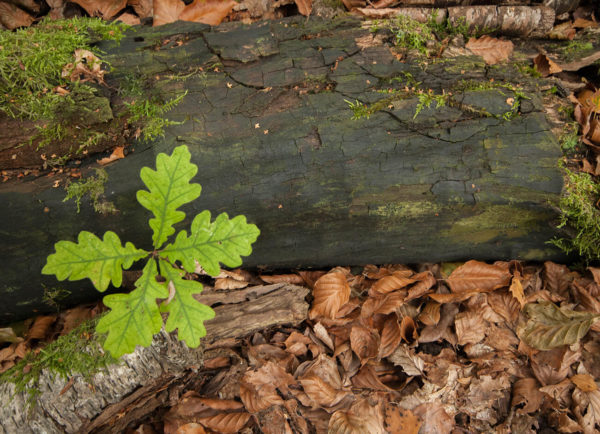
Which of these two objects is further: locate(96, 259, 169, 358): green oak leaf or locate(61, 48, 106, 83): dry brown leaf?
locate(61, 48, 106, 83): dry brown leaf

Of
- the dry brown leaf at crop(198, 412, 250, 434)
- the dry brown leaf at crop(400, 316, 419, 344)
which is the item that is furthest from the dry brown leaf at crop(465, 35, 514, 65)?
the dry brown leaf at crop(198, 412, 250, 434)

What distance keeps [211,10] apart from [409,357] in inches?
126

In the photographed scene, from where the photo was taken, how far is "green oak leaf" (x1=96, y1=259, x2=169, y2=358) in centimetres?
178

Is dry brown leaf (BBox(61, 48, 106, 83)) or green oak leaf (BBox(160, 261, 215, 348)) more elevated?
dry brown leaf (BBox(61, 48, 106, 83))

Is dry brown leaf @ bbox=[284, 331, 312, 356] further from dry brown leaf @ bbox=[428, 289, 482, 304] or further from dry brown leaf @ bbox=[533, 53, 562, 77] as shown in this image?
dry brown leaf @ bbox=[533, 53, 562, 77]

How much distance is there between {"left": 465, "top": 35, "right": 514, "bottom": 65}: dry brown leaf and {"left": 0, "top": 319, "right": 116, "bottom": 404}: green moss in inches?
123

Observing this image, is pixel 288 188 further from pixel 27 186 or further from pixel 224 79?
pixel 27 186

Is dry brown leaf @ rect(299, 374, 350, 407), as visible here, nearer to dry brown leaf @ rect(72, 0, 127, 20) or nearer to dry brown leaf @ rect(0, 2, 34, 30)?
dry brown leaf @ rect(72, 0, 127, 20)

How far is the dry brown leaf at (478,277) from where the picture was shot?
2.63 m

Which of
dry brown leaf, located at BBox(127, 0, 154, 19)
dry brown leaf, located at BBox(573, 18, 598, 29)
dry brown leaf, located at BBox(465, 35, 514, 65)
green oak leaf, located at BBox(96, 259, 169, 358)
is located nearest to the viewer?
green oak leaf, located at BBox(96, 259, 169, 358)

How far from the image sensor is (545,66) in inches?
103

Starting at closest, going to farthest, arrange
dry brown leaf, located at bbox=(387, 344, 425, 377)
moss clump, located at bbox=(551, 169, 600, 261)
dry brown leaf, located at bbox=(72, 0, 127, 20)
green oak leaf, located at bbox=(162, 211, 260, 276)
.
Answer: green oak leaf, located at bbox=(162, 211, 260, 276), moss clump, located at bbox=(551, 169, 600, 261), dry brown leaf, located at bbox=(387, 344, 425, 377), dry brown leaf, located at bbox=(72, 0, 127, 20)

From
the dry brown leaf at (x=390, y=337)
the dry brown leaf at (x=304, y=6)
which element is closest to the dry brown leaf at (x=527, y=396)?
the dry brown leaf at (x=390, y=337)

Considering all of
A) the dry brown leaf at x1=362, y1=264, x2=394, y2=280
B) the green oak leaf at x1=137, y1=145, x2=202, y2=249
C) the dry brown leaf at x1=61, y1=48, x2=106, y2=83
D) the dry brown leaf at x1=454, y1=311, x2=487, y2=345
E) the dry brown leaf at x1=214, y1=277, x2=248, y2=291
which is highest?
the dry brown leaf at x1=61, y1=48, x2=106, y2=83
